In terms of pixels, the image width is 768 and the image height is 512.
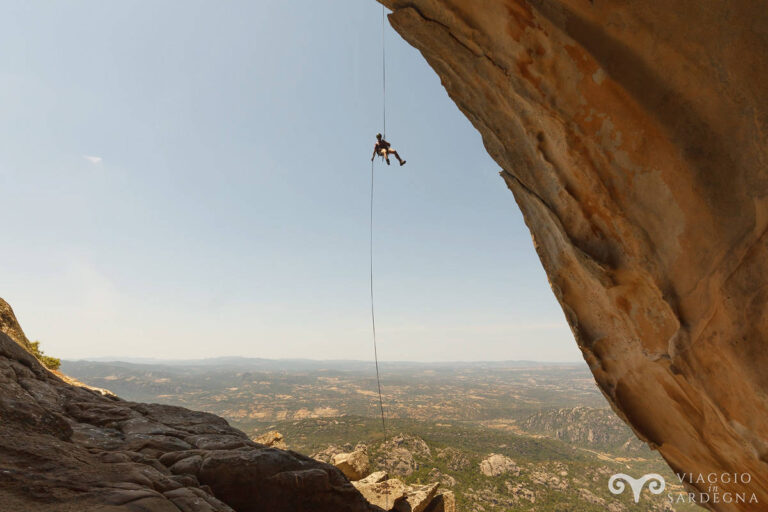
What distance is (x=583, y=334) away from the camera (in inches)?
346

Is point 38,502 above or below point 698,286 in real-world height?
below

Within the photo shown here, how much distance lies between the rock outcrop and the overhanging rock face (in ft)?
25.3

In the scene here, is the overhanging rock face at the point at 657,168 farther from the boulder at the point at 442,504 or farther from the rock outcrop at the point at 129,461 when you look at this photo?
the boulder at the point at 442,504

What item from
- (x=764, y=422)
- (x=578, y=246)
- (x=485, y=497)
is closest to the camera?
(x=764, y=422)

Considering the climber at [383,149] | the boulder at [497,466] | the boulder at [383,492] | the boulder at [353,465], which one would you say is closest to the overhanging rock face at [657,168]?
the climber at [383,149]

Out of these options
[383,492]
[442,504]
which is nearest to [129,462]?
[383,492]

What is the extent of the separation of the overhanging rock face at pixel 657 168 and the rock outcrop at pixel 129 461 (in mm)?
7714

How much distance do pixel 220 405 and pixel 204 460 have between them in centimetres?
18958

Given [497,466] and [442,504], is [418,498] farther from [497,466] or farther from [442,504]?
[497,466]

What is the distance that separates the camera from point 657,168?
556 cm

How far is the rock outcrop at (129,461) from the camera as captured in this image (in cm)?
433

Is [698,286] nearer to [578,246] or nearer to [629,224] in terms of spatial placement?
[629,224]

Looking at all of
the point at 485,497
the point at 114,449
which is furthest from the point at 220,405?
the point at 114,449

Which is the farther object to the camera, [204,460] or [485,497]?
[485,497]
